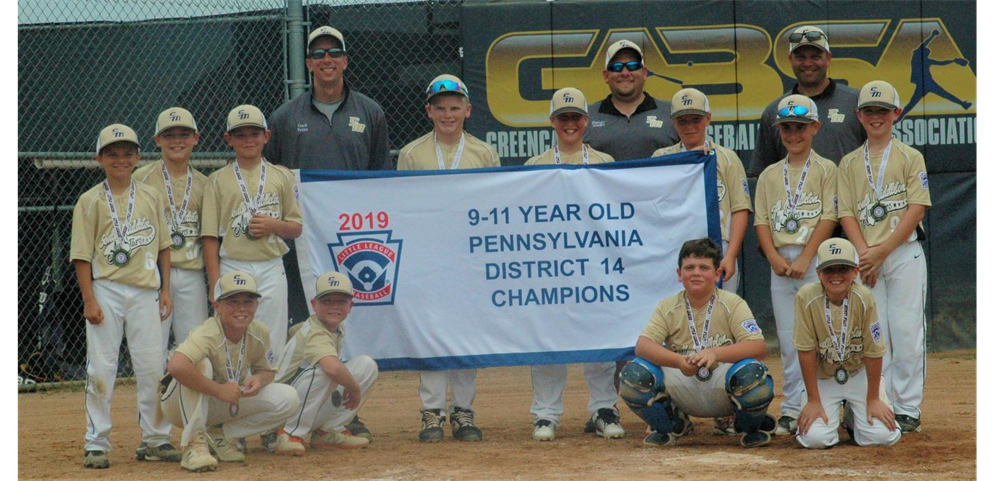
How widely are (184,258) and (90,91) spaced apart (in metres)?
3.92

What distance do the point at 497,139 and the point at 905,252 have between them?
14.4 ft

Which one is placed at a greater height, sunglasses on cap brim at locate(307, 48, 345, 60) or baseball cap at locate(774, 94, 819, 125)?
sunglasses on cap brim at locate(307, 48, 345, 60)

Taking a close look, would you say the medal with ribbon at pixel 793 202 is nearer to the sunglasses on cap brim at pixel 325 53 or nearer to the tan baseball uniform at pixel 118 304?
the sunglasses on cap brim at pixel 325 53

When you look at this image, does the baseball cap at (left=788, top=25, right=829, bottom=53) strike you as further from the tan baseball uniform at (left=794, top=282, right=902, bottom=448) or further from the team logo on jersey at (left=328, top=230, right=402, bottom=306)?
the team logo on jersey at (left=328, top=230, right=402, bottom=306)

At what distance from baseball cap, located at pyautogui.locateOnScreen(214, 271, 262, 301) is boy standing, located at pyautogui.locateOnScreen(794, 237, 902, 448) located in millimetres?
2959

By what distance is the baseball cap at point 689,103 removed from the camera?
6672 millimetres

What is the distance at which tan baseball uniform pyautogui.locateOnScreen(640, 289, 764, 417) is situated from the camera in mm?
6113

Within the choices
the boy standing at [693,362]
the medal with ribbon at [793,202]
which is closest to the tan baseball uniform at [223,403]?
the boy standing at [693,362]

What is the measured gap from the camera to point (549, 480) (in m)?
5.22

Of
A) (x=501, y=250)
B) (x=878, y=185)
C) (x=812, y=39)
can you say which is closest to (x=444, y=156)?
(x=501, y=250)

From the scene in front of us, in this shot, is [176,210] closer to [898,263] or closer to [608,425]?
[608,425]

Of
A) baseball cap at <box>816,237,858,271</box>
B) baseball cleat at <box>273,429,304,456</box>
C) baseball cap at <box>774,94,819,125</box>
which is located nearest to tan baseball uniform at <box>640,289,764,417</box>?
baseball cap at <box>816,237,858,271</box>

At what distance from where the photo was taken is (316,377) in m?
6.32
